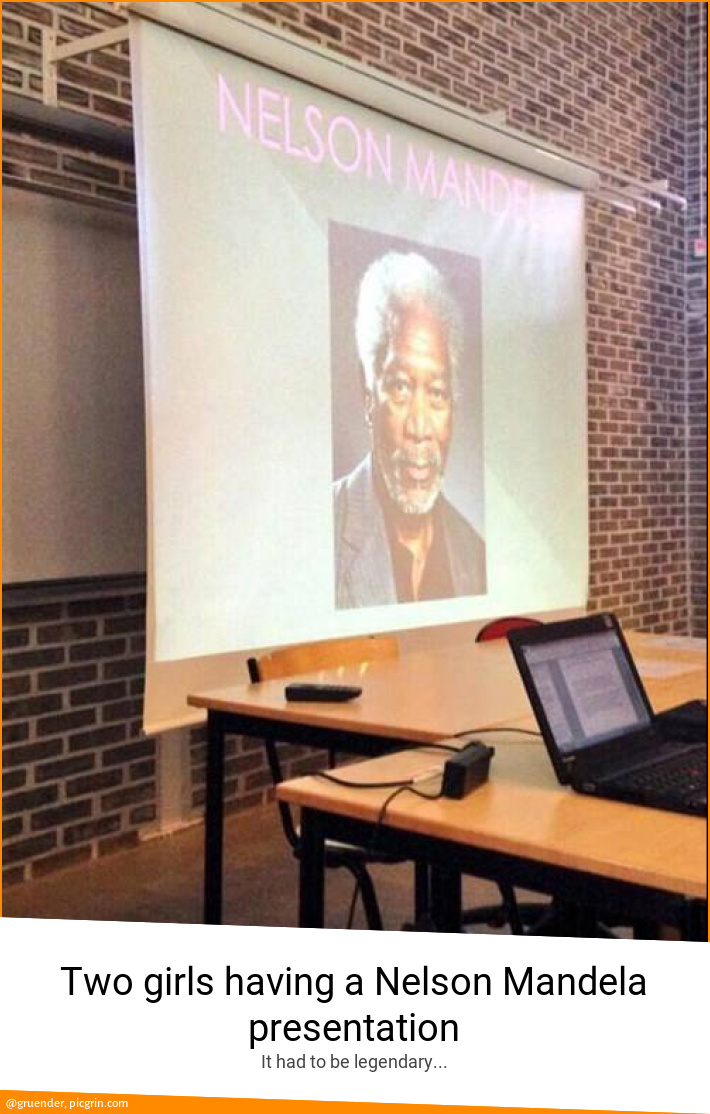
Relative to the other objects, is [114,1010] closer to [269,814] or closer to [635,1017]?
[635,1017]

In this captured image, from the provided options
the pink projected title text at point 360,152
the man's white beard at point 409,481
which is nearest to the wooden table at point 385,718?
the man's white beard at point 409,481

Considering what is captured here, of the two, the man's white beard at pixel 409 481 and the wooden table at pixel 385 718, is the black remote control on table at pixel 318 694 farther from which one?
the man's white beard at pixel 409 481

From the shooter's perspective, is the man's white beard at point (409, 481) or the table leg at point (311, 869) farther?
the man's white beard at point (409, 481)

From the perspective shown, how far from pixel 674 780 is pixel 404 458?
6.90 ft

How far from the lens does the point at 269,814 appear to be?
338 centimetres

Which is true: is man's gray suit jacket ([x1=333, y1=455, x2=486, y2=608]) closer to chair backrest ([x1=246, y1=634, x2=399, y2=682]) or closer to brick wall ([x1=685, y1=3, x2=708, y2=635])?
chair backrest ([x1=246, y1=634, x2=399, y2=682])

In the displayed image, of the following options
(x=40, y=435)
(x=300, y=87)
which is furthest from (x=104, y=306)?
(x=300, y=87)

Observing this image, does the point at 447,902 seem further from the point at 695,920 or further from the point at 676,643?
the point at 676,643

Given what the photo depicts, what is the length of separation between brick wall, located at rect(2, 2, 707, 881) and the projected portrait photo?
2.17ft

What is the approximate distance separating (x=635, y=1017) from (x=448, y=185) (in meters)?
3.00

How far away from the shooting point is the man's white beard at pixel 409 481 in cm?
332

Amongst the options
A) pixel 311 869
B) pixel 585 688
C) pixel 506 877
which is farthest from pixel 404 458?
pixel 506 877

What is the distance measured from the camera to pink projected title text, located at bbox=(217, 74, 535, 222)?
280 cm
